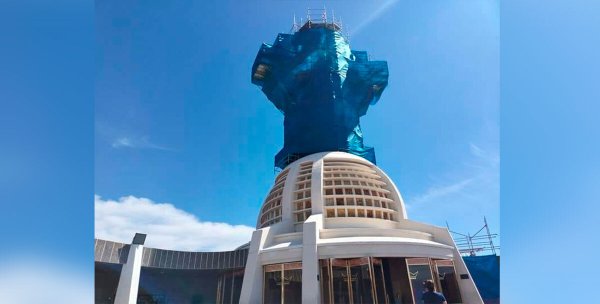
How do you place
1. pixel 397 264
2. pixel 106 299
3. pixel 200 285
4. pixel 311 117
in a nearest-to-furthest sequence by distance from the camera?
pixel 397 264 < pixel 106 299 < pixel 200 285 < pixel 311 117

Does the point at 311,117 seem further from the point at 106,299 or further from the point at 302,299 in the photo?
the point at 106,299

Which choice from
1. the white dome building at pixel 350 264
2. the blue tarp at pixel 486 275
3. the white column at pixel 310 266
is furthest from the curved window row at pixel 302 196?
the blue tarp at pixel 486 275

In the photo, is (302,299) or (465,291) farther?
(465,291)

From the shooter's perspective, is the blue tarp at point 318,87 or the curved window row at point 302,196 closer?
the curved window row at point 302,196

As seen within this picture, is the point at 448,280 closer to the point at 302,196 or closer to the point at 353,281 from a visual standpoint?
the point at 353,281

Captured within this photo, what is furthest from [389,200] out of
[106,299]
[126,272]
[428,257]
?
[106,299]

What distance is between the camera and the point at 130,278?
1477cm

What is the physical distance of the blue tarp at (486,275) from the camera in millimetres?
16656

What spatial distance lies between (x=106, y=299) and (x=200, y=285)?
400 cm

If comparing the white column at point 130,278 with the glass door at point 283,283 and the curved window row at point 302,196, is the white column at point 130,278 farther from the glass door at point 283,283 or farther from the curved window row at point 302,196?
the curved window row at point 302,196

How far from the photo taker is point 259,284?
11961mm

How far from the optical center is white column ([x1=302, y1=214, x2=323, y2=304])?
34.8 feet

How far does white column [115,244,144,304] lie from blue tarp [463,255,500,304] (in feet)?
52.6

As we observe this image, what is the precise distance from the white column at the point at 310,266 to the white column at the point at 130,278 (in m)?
8.33
